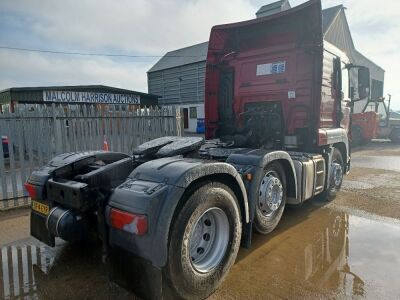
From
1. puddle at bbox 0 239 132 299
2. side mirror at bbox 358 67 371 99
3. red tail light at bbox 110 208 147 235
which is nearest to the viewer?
red tail light at bbox 110 208 147 235

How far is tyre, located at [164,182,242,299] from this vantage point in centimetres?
254

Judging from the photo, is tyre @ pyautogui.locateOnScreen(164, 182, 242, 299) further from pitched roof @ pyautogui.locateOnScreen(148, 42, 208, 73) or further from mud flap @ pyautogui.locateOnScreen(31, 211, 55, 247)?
pitched roof @ pyautogui.locateOnScreen(148, 42, 208, 73)

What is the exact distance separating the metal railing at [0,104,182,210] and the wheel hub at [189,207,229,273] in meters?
4.35

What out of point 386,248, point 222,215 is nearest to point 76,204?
point 222,215

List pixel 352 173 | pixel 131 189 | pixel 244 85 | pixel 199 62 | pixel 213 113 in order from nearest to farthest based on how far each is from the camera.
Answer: pixel 131 189, pixel 244 85, pixel 213 113, pixel 352 173, pixel 199 62

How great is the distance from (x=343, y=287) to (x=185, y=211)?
5.92 ft

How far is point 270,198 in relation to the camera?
13.6ft

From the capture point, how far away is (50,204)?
3.32 m

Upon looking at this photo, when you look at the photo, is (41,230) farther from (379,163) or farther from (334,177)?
(379,163)

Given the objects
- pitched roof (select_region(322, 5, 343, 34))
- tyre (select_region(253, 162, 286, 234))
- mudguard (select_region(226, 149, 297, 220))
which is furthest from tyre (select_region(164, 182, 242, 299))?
pitched roof (select_region(322, 5, 343, 34))

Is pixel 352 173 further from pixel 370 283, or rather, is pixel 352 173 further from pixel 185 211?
pixel 185 211

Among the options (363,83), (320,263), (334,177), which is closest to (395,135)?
(363,83)

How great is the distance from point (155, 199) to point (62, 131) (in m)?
5.17

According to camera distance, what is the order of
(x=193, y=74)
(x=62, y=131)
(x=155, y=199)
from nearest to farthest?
(x=155, y=199) < (x=62, y=131) < (x=193, y=74)
